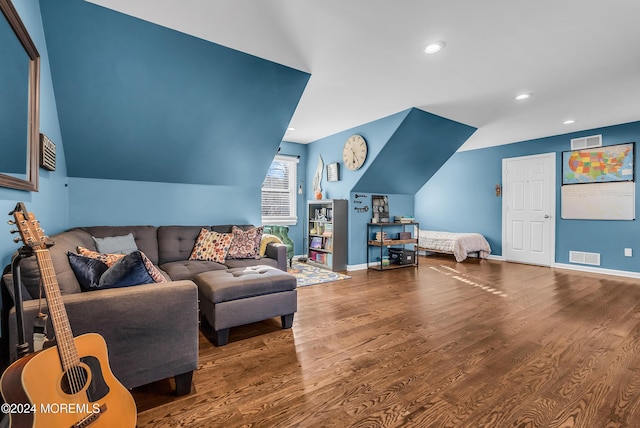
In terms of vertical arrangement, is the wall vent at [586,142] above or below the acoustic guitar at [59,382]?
above

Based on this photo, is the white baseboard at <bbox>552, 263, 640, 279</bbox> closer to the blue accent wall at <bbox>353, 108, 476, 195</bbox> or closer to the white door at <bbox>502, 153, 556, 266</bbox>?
the white door at <bbox>502, 153, 556, 266</bbox>

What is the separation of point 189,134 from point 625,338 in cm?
454

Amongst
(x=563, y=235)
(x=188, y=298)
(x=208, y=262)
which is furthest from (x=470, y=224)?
(x=188, y=298)

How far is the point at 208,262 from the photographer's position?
3.24 meters

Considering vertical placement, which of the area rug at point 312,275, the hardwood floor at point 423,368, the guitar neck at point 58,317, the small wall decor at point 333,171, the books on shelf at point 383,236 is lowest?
the area rug at point 312,275

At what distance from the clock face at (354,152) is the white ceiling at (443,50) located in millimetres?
826

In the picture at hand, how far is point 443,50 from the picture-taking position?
8.34 feet

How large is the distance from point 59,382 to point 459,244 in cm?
602

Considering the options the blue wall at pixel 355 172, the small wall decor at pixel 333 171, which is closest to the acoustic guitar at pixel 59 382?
the blue wall at pixel 355 172

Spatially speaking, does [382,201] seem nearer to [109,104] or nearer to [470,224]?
[470,224]

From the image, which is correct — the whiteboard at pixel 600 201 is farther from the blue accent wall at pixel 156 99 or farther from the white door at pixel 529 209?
the blue accent wall at pixel 156 99

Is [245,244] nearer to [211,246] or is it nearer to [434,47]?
[211,246]

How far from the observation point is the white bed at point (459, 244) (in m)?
5.77

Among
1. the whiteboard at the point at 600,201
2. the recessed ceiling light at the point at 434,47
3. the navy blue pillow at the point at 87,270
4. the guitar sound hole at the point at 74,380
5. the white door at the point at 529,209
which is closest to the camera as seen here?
the guitar sound hole at the point at 74,380
